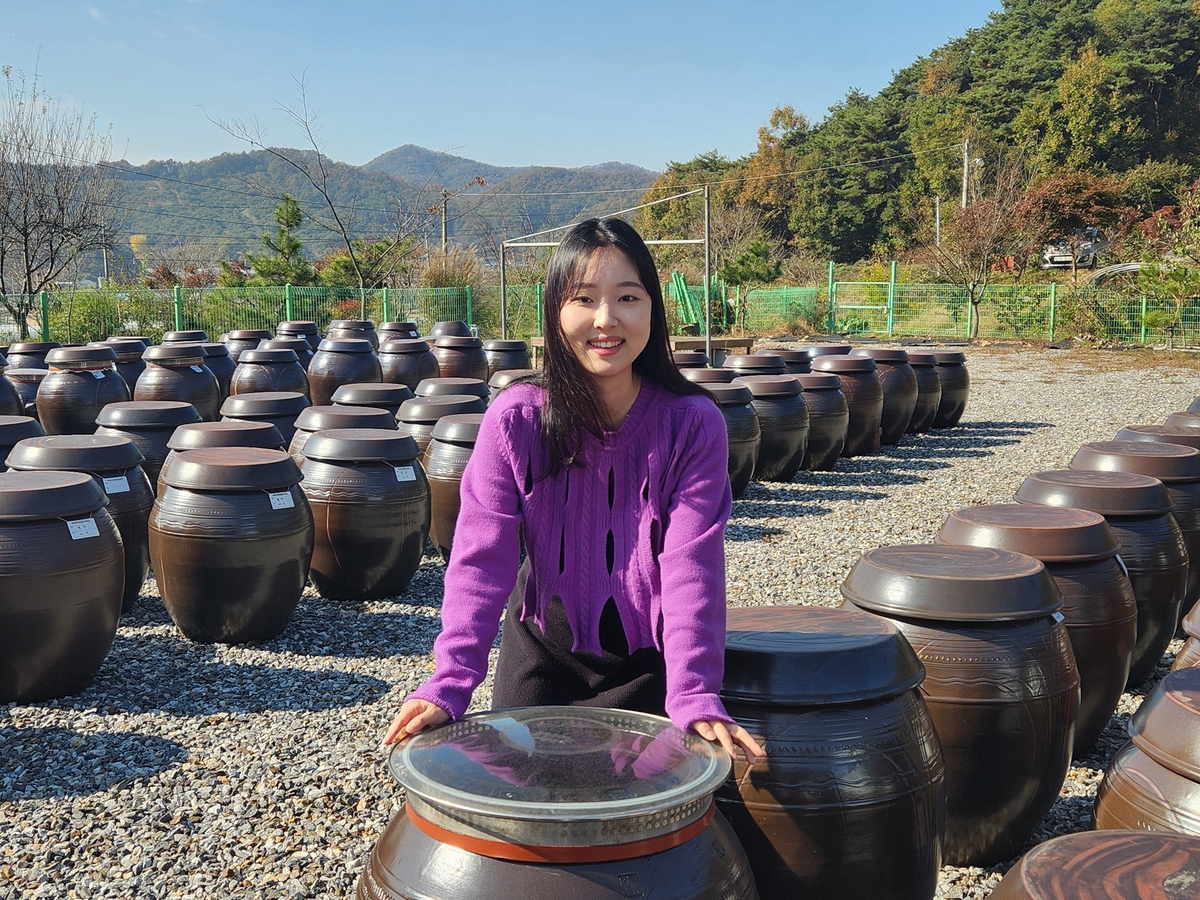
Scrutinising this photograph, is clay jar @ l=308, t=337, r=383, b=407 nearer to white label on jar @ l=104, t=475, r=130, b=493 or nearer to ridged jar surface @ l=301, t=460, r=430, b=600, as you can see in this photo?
ridged jar surface @ l=301, t=460, r=430, b=600

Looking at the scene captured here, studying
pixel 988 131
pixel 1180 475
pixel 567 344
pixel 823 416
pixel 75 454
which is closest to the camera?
pixel 567 344

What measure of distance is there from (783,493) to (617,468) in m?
7.48

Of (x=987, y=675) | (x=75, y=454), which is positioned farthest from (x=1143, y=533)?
(x=75, y=454)

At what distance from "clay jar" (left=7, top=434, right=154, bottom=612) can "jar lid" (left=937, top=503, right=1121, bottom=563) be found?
13.4 feet

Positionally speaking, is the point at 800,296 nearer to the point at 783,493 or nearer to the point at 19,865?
the point at 783,493

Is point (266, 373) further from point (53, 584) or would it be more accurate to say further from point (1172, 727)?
point (1172, 727)

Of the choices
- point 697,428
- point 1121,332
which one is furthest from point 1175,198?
point 697,428

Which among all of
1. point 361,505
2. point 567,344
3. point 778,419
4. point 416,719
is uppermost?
point 567,344

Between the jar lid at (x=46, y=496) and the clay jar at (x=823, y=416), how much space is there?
22.3 ft

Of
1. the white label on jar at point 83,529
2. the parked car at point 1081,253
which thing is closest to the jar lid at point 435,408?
the white label on jar at point 83,529

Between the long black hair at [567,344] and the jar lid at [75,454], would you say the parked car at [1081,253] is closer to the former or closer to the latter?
the jar lid at [75,454]

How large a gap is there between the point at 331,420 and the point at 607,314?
5258mm

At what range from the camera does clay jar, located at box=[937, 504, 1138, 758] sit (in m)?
3.79

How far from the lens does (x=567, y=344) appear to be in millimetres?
2305
